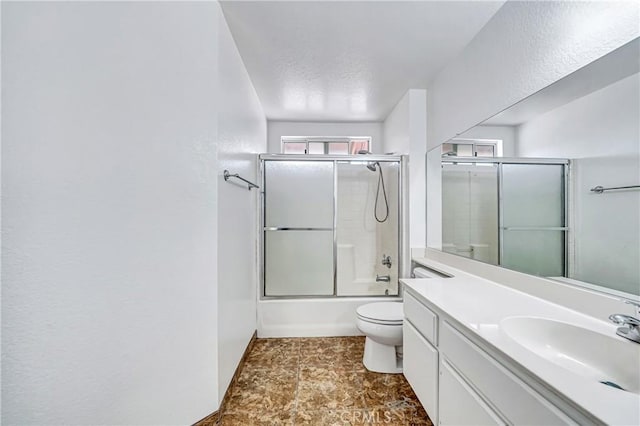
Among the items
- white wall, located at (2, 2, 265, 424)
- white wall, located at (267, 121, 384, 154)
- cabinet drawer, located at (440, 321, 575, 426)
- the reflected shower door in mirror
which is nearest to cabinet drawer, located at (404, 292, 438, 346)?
cabinet drawer, located at (440, 321, 575, 426)

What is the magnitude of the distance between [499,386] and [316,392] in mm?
Answer: 1277

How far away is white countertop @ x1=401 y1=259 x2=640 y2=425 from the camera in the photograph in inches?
24.6

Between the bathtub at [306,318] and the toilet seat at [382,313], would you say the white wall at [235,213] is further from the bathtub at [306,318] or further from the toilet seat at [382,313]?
the toilet seat at [382,313]

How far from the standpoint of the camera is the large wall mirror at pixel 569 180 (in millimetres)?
986

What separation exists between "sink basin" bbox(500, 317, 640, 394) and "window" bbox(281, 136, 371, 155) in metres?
2.71

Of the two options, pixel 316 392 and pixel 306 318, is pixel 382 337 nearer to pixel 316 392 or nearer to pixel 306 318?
pixel 316 392

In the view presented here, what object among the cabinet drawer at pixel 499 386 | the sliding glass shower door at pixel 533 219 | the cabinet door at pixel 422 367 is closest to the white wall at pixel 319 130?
the sliding glass shower door at pixel 533 219

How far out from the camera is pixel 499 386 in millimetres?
885

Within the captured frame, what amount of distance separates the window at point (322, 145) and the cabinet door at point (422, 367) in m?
2.38

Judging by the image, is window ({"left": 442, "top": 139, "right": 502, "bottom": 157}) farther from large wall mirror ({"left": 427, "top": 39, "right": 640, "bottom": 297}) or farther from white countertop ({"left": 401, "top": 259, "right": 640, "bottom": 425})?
white countertop ({"left": 401, "top": 259, "right": 640, "bottom": 425})

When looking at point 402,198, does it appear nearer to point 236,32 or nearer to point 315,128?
point 315,128

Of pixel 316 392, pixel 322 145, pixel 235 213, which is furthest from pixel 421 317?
pixel 322 145

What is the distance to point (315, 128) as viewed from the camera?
11.2 ft

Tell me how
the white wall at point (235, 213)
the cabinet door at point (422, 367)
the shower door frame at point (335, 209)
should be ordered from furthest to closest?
1. the shower door frame at point (335, 209)
2. the white wall at point (235, 213)
3. the cabinet door at point (422, 367)
